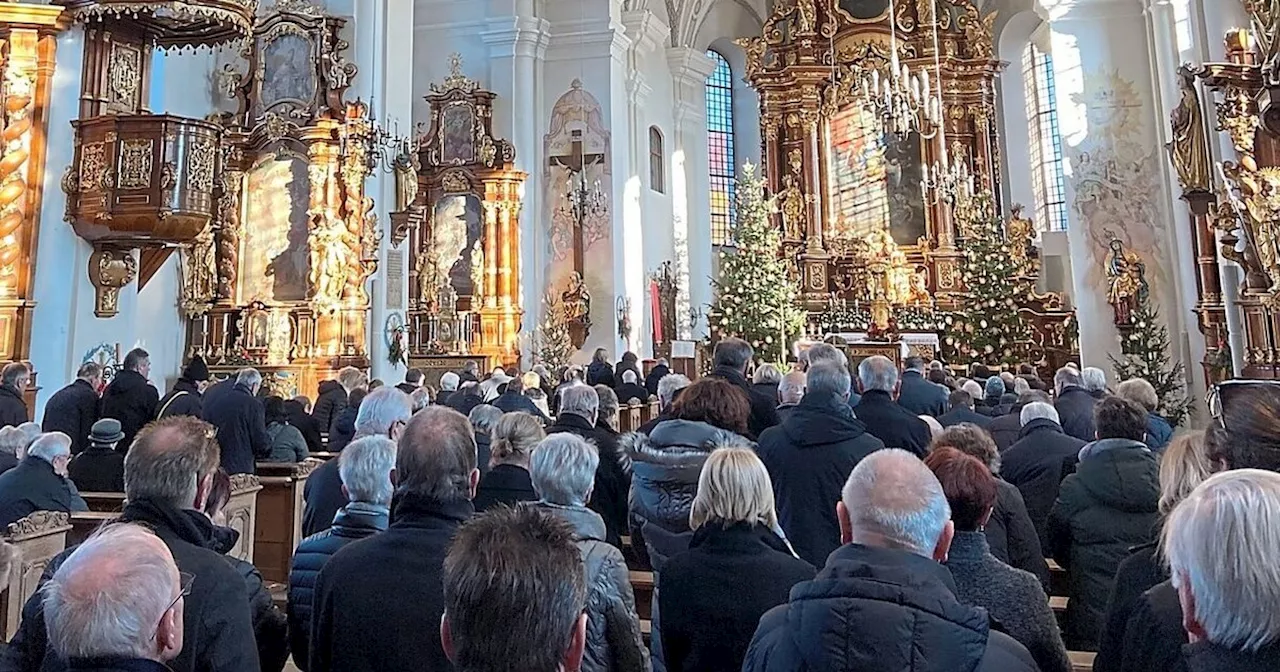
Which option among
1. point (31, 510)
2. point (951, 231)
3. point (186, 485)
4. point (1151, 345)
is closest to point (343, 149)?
point (31, 510)

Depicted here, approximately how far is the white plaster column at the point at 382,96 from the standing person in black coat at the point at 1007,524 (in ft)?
31.6

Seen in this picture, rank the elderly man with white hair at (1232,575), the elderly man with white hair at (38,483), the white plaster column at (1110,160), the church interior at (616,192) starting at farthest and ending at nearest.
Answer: the white plaster column at (1110,160) < the church interior at (616,192) < the elderly man with white hair at (38,483) < the elderly man with white hair at (1232,575)

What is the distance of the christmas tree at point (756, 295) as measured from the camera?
56.7ft

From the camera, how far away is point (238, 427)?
603 centimetres

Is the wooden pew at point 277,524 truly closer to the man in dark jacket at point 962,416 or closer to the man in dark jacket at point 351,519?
the man in dark jacket at point 351,519

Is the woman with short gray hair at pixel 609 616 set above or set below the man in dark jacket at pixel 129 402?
below

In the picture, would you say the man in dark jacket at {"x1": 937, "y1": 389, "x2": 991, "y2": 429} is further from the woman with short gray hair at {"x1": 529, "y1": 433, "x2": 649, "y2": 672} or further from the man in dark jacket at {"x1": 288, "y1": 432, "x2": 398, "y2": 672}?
the man in dark jacket at {"x1": 288, "y1": 432, "x2": 398, "y2": 672}

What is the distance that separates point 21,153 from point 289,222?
4443 mm

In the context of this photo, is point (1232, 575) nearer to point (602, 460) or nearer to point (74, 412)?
point (602, 460)

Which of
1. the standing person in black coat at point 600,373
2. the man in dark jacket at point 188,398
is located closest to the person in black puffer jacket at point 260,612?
the man in dark jacket at point 188,398

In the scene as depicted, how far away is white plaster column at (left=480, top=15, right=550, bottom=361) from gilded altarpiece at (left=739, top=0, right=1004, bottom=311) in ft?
20.8

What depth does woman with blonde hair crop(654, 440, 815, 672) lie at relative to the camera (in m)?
2.44

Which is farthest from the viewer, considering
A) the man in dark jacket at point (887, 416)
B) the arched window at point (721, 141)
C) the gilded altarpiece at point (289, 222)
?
the arched window at point (721, 141)

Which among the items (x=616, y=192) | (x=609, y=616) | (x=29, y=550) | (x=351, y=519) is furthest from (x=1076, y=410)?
(x=616, y=192)
